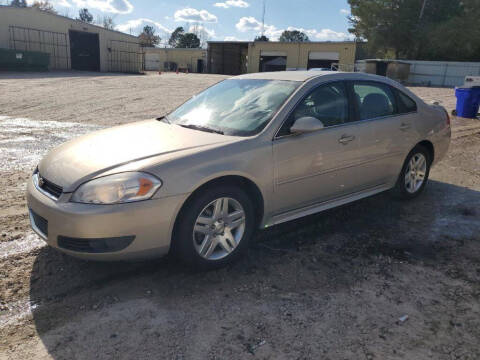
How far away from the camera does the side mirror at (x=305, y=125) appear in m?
3.43

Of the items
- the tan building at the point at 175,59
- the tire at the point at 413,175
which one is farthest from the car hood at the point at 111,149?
the tan building at the point at 175,59

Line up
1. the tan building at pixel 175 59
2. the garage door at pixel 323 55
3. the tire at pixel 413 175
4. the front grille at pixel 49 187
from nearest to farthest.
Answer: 1. the front grille at pixel 49 187
2. the tire at pixel 413 175
3. the garage door at pixel 323 55
4. the tan building at pixel 175 59

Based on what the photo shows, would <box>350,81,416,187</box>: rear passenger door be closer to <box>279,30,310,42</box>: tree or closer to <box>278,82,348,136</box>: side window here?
<box>278,82,348,136</box>: side window

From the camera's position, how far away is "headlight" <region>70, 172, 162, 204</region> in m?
2.74

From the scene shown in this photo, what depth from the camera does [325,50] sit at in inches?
1737

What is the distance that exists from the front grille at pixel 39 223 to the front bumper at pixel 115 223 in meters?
0.02

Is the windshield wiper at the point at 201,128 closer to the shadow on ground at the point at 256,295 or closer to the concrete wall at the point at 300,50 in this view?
the shadow on ground at the point at 256,295

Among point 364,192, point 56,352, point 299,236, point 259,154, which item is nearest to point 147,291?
point 56,352

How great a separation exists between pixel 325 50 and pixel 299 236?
43.8 m

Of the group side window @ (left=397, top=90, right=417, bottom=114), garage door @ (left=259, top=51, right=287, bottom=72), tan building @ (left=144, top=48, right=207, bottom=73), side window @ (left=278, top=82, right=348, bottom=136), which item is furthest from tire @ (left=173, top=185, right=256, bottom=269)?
tan building @ (left=144, top=48, right=207, bottom=73)

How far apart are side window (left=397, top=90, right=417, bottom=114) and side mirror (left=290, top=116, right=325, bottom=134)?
5.82 ft

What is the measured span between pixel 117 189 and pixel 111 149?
1.94ft

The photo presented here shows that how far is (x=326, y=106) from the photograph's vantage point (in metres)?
3.95

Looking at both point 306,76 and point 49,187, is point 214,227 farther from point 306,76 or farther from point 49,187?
point 306,76
